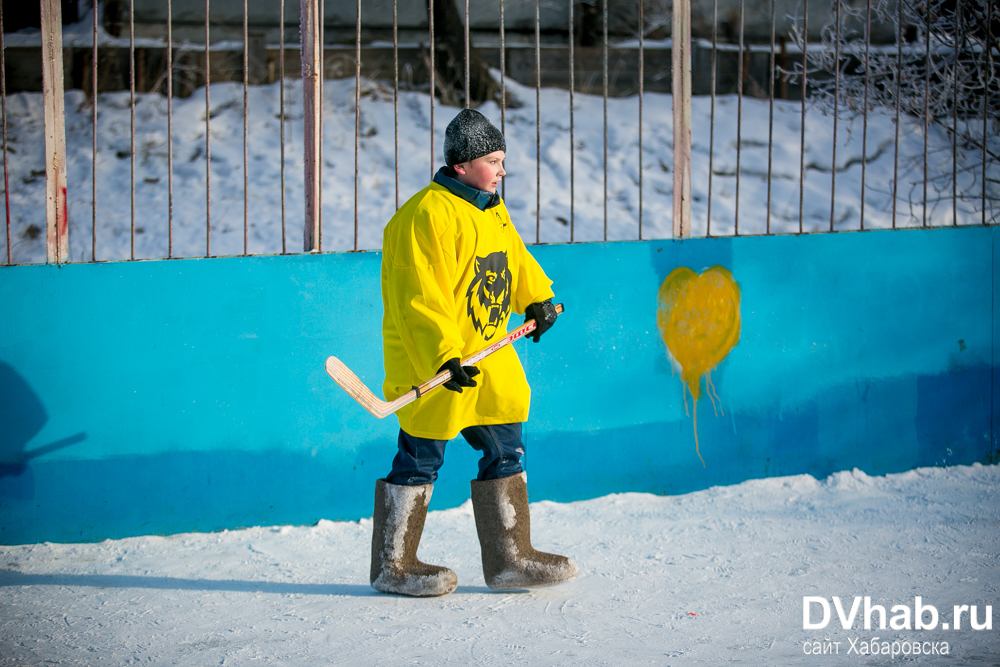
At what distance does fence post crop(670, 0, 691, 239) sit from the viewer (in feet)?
13.3

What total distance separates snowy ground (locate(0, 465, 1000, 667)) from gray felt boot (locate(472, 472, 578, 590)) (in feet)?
0.21

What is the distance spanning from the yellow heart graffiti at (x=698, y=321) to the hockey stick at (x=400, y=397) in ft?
4.23

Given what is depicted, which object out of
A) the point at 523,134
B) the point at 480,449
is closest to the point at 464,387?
the point at 480,449

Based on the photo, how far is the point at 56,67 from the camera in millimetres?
3416

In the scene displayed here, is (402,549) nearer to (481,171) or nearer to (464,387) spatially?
(464,387)

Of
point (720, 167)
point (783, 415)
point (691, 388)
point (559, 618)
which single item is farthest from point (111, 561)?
point (720, 167)

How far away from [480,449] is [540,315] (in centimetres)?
50

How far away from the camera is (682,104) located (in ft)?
13.4

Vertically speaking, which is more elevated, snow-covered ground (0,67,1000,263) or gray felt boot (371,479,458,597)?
snow-covered ground (0,67,1000,263)

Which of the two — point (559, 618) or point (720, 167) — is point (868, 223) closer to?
point (720, 167)

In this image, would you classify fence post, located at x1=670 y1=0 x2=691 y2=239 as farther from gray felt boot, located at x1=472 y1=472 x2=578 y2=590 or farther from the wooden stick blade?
the wooden stick blade

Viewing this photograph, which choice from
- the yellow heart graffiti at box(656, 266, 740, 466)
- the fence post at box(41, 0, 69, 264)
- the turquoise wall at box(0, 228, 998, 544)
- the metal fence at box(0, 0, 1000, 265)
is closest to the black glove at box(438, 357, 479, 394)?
the turquoise wall at box(0, 228, 998, 544)

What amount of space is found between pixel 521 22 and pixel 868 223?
4.08 meters

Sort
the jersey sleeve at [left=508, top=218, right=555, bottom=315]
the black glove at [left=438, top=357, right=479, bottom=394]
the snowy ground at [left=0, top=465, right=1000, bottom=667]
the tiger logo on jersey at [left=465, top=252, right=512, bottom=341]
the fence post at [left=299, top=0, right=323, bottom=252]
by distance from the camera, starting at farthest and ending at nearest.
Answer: the fence post at [left=299, top=0, right=323, bottom=252] → the jersey sleeve at [left=508, top=218, right=555, bottom=315] → the tiger logo on jersey at [left=465, top=252, right=512, bottom=341] → the black glove at [left=438, top=357, right=479, bottom=394] → the snowy ground at [left=0, top=465, right=1000, bottom=667]
